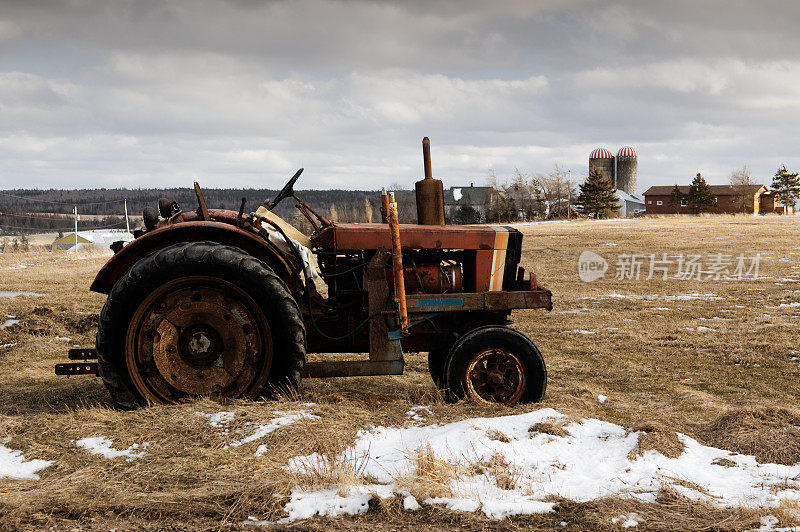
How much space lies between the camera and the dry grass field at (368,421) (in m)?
A: 3.50

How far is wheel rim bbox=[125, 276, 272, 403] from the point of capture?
5211 millimetres

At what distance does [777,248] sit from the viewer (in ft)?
89.0

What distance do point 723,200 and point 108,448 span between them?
8755 centimetres

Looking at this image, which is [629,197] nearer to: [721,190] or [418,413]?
[721,190]

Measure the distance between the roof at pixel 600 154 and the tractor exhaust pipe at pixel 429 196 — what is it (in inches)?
4055

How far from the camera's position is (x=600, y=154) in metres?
104

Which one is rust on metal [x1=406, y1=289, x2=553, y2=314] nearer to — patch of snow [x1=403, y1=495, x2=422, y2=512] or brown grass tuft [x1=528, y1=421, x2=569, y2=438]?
brown grass tuft [x1=528, y1=421, x2=569, y2=438]

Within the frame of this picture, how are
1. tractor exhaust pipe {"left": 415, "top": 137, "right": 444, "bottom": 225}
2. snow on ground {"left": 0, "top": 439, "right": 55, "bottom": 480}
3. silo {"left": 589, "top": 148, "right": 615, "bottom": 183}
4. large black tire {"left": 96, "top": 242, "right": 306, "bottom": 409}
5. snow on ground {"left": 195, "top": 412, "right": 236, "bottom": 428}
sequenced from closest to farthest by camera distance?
snow on ground {"left": 0, "top": 439, "right": 55, "bottom": 480} → snow on ground {"left": 195, "top": 412, "right": 236, "bottom": 428} → large black tire {"left": 96, "top": 242, "right": 306, "bottom": 409} → tractor exhaust pipe {"left": 415, "top": 137, "right": 444, "bottom": 225} → silo {"left": 589, "top": 148, "right": 615, "bottom": 183}

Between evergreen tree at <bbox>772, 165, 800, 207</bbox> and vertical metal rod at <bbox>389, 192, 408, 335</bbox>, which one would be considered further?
evergreen tree at <bbox>772, 165, 800, 207</bbox>

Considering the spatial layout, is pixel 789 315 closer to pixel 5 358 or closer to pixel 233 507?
pixel 233 507

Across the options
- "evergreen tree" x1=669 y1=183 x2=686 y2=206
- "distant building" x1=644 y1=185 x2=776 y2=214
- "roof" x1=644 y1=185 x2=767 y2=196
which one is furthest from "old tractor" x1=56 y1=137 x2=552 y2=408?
"roof" x1=644 y1=185 x2=767 y2=196

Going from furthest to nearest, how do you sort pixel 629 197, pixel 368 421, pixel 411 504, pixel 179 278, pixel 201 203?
pixel 629 197, pixel 201 203, pixel 179 278, pixel 368 421, pixel 411 504

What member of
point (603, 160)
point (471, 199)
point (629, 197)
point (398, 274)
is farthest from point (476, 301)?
point (603, 160)

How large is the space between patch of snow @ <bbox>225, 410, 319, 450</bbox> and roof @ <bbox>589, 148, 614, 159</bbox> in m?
105
